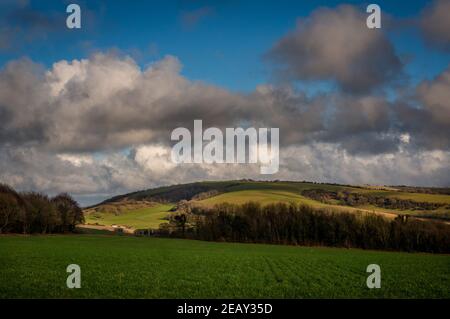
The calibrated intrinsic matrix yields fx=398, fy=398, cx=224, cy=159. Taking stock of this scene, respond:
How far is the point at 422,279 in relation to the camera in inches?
1475

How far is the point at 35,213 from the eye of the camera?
127375 millimetres

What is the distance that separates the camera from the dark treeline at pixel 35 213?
117 m

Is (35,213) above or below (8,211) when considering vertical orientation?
below

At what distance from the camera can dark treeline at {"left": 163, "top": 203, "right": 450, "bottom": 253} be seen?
10975 centimetres

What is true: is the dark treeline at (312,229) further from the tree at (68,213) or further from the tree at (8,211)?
the tree at (8,211)

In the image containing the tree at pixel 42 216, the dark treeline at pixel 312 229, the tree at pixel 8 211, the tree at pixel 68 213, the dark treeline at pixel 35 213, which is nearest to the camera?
the dark treeline at pixel 312 229

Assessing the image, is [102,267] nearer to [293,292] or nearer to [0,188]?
[293,292]

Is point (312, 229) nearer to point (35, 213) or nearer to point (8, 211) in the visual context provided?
point (35, 213)

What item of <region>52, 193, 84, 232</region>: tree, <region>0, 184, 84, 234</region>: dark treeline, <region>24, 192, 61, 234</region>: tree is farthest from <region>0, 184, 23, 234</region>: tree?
<region>52, 193, 84, 232</region>: tree

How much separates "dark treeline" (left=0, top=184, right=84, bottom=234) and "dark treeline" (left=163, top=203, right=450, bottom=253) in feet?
121

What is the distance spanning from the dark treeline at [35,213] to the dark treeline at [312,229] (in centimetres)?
3678

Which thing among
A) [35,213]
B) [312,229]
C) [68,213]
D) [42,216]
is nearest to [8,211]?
[35,213]

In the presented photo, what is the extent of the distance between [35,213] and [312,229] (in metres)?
88.2

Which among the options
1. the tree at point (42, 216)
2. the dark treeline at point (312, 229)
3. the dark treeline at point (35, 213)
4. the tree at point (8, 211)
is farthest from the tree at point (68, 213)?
the dark treeline at point (312, 229)
